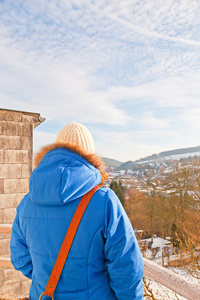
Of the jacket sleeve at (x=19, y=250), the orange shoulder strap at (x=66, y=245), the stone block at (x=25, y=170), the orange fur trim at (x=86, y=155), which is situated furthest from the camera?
the stone block at (x=25, y=170)

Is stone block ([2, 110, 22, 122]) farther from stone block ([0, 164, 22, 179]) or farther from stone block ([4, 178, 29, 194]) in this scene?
stone block ([4, 178, 29, 194])

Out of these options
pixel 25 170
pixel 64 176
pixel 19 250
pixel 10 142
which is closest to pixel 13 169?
pixel 25 170

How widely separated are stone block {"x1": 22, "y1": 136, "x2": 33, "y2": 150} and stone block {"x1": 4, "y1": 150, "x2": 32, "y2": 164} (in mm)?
59

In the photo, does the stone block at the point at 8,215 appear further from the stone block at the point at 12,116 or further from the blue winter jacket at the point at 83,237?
the blue winter jacket at the point at 83,237

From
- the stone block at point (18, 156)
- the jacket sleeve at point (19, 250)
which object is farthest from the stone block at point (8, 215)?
the jacket sleeve at point (19, 250)

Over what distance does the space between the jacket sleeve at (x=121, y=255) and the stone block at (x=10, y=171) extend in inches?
109

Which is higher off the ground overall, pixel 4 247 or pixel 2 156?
pixel 2 156

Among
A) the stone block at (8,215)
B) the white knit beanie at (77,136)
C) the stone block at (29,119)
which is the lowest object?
the stone block at (8,215)

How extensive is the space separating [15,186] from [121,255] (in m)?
2.81

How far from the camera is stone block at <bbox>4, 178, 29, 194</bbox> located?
10.8ft

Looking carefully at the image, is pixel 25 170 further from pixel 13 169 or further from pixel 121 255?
pixel 121 255

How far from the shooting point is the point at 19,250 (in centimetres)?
111

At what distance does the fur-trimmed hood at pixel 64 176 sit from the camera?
82cm

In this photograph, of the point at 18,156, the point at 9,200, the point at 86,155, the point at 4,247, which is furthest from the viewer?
the point at 18,156
